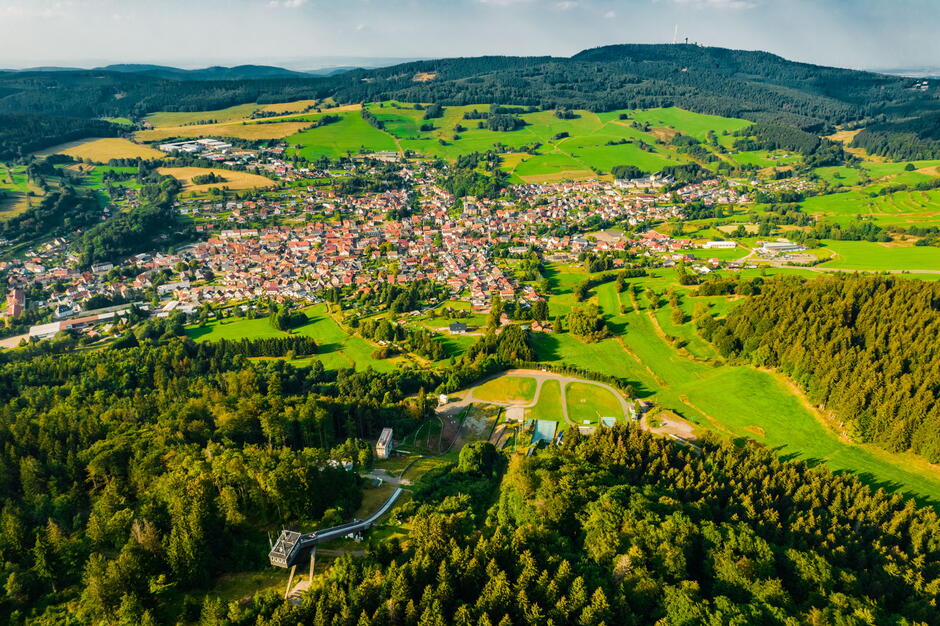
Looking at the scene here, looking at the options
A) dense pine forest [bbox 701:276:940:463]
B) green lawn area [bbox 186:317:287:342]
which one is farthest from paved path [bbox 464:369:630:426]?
green lawn area [bbox 186:317:287:342]

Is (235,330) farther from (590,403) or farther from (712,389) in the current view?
(712,389)

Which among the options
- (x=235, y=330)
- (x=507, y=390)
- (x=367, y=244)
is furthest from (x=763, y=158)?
(x=235, y=330)

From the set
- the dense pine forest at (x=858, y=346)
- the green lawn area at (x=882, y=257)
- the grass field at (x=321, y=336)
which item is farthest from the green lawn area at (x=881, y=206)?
the grass field at (x=321, y=336)

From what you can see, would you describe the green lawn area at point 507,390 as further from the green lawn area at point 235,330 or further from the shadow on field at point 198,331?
the shadow on field at point 198,331

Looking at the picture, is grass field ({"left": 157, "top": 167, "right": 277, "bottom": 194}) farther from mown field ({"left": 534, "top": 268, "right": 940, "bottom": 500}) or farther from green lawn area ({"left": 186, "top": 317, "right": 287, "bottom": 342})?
mown field ({"left": 534, "top": 268, "right": 940, "bottom": 500})

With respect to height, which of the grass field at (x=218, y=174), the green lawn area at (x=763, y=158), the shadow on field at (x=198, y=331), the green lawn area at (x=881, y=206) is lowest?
the shadow on field at (x=198, y=331)
